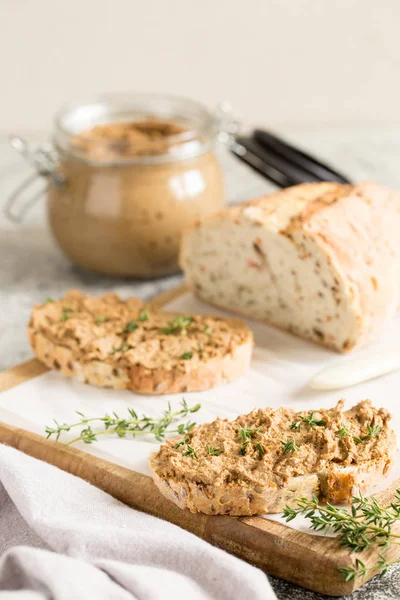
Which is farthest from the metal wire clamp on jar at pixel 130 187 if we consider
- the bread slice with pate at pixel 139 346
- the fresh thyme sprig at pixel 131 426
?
the fresh thyme sprig at pixel 131 426

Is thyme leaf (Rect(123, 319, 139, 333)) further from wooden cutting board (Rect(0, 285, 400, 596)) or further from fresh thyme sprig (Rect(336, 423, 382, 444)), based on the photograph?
fresh thyme sprig (Rect(336, 423, 382, 444))

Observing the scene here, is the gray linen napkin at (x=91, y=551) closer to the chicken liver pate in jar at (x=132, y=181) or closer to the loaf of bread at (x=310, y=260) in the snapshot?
the loaf of bread at (x=310, y=260)

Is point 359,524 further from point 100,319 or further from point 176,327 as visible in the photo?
point 100,319

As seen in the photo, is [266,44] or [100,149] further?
[266,44]

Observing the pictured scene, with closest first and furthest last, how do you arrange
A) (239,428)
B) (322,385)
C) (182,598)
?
(182,598) → (239,428) → (322,385)

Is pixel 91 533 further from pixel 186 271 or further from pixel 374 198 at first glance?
pixel 374 198

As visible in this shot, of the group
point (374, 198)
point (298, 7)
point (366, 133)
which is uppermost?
point (298, 7)

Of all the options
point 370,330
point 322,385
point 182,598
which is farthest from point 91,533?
point 370,330

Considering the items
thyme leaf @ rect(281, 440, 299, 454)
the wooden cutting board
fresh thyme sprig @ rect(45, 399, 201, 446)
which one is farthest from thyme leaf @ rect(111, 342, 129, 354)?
thyme leaf @ rect(281, 440, 299, 454)
